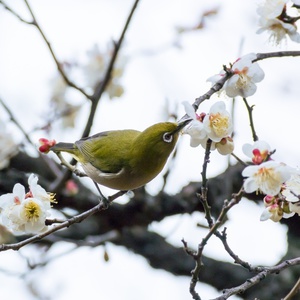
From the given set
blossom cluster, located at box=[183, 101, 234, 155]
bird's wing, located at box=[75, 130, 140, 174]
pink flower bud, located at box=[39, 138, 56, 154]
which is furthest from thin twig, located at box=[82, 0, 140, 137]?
Result: blossom cluster, located at box=[183, 101, 234, 155]

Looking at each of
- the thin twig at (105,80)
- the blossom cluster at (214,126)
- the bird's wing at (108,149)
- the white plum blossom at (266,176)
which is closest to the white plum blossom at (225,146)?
the blossom cluster at (214,126)

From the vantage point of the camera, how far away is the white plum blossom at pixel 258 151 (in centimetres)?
193

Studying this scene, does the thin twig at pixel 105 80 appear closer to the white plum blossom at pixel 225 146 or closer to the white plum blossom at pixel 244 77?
the white plum blossom at pixel 244 77

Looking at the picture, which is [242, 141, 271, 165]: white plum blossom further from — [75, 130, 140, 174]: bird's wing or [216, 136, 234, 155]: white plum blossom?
[75, 130, 140, 174]: bird's wing

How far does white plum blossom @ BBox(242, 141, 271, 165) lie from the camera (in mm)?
1934

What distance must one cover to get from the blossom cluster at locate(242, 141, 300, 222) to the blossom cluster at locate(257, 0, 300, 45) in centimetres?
46

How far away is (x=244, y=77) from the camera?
219 cm

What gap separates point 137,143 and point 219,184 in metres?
1.82

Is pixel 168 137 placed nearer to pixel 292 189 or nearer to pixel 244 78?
pixel 244 78

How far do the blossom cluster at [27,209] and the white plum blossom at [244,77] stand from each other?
767 mm

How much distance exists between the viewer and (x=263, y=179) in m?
1.89

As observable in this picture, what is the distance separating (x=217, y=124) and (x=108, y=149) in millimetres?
1363

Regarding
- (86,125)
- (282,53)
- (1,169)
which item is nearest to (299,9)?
(282,53)

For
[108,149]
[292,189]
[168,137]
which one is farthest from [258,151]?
[108,149]
